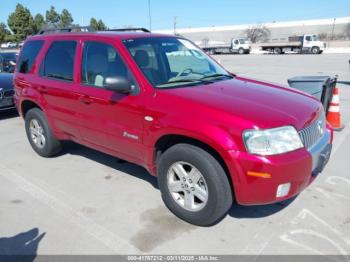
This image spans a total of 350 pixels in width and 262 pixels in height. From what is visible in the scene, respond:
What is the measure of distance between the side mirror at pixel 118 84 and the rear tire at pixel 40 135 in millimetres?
2012

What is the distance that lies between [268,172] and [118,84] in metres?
1.72

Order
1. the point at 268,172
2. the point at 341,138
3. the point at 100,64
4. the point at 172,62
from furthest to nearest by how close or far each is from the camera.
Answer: the point at 341,138, the point at 172,62, the point at 100,64, the point at 268,172

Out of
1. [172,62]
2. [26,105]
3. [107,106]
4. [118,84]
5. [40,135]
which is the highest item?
[172,62]

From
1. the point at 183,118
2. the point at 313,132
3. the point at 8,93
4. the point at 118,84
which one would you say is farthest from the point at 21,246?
the point at 8,93

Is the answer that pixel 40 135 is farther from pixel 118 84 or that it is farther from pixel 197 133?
pixel 197 133

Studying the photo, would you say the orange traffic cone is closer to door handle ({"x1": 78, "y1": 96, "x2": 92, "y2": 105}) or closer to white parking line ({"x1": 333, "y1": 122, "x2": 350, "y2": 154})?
white parking line ({"x1": 333, "y1": 122, "x2": 350, "y2": 154})

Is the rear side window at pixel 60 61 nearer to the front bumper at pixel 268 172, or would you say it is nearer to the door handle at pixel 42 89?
the door handle at pixel 42 89

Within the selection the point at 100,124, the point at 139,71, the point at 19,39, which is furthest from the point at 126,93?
the point at 19,39

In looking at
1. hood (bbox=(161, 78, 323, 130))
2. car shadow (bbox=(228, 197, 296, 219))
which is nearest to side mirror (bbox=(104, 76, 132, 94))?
hood (bbox=(161, 78, 323, 130))

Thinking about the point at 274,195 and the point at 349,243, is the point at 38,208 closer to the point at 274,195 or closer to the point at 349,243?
the point at 274,195

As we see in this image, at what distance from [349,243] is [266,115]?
4.53 ft

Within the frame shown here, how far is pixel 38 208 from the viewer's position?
3.81 meters

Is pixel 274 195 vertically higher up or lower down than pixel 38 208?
higher up

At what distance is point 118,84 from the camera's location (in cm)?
354
